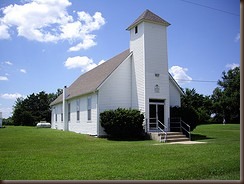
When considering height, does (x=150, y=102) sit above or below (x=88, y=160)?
above

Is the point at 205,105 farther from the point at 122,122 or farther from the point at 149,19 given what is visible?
the point at 122,122

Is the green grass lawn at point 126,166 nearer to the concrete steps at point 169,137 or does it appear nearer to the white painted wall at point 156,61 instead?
the concrete steps at point 169,137

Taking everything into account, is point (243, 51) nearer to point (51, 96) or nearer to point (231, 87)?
point (51, 96)

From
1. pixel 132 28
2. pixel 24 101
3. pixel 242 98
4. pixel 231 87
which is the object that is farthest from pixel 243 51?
pixel 231 87

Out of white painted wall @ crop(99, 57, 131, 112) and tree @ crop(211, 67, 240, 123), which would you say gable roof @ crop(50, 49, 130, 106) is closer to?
white painted wall @ crop(99, 57, 131, 112)

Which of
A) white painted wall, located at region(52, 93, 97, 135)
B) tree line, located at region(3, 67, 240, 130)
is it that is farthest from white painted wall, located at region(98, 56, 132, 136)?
tree line, located at region(3, 67, 240, 130)

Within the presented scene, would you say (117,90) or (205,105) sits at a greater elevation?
(117,90)

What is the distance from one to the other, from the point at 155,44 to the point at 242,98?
1238cm

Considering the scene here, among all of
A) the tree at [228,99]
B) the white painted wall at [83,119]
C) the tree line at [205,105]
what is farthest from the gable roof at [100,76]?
the tree at [228,99]

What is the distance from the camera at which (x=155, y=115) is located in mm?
19609

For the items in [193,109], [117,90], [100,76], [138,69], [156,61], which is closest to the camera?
[156,61]

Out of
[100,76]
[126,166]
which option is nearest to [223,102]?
[100,76]

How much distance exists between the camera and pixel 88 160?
376 inches

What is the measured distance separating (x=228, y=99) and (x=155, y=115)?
1452 inches
